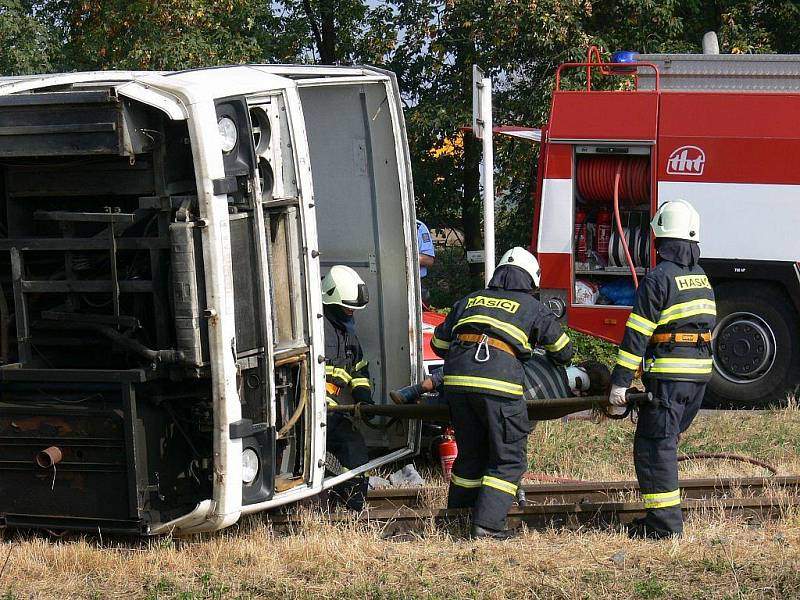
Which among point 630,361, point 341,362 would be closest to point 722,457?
point 630,361

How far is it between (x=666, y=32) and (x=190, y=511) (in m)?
10.6

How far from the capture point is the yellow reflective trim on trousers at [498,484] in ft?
20.7

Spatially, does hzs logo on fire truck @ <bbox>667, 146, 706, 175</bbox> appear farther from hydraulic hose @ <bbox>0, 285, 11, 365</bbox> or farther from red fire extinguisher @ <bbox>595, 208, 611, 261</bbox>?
hydraulic hose @ <bbox>0, 285, 11, 365</bbox>

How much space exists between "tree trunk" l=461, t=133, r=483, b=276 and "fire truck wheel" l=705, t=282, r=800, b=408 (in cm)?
665

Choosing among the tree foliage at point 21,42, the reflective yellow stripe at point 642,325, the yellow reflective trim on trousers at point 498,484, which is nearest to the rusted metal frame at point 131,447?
the yellow reflective trim on trousers at point 498,484

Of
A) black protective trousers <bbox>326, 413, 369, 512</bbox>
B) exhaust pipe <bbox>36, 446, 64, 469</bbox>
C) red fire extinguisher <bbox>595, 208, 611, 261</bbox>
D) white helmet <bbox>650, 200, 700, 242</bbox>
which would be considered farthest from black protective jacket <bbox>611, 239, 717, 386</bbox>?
red fire extinguisher <bbox>595, 208, 611, 261</bbox>

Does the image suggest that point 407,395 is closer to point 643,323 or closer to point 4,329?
point 643,323

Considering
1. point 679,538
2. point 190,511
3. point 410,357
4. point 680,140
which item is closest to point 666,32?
point 680,140

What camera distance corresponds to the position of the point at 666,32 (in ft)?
47.6

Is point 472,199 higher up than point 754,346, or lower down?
higher up

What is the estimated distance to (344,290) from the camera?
22.7ft

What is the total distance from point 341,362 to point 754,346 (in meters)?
4.61

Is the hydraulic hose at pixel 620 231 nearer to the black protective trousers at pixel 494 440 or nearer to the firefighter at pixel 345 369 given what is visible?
the firefighter at pixel 345 369

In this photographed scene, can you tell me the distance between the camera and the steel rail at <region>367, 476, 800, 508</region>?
7.09 m
